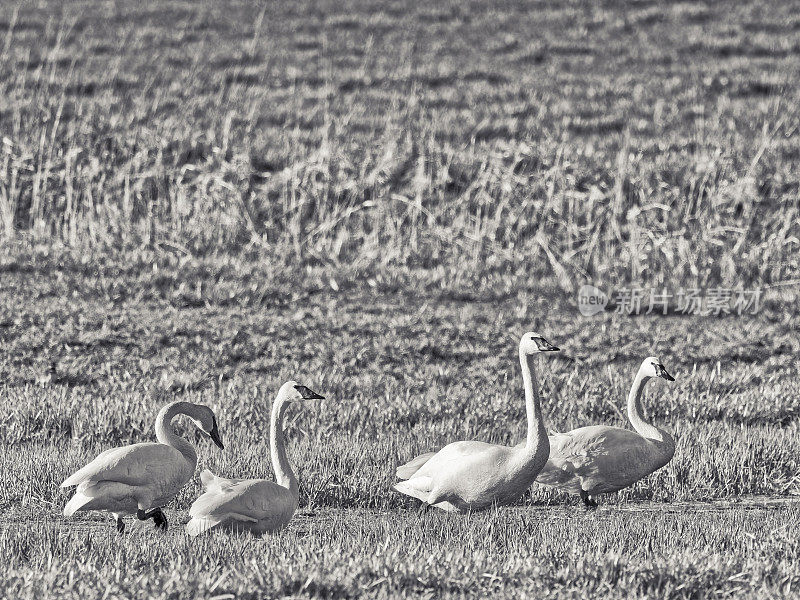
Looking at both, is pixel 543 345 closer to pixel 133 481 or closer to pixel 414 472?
pixel 414 472

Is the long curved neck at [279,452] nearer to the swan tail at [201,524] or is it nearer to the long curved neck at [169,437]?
the long curved neck at [169,437]

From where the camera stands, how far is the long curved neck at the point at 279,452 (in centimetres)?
748

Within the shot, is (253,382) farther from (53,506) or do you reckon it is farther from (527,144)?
(527,144)

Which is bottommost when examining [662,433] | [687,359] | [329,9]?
[687,359]

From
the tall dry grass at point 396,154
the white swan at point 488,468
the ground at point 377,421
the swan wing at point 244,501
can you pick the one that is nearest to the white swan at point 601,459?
the ground at point 377,421

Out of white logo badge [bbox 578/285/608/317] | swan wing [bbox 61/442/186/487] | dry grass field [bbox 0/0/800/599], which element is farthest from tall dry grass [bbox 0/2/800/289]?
swan wing [bbox 61/442/186/487]

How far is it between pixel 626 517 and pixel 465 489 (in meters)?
1.25

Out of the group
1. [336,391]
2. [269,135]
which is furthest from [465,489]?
[269,135]

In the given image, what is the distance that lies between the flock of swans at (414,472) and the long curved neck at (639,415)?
0.04 ft

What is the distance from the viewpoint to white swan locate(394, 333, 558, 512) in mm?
7387

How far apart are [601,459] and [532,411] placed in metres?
0.71

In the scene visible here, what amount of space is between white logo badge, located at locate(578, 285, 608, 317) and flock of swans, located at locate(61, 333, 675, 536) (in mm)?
6592

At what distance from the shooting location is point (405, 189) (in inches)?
747

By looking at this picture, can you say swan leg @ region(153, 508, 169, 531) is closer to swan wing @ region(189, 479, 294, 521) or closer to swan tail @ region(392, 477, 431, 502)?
swan wing @ region(189, 479, 294, 521)
